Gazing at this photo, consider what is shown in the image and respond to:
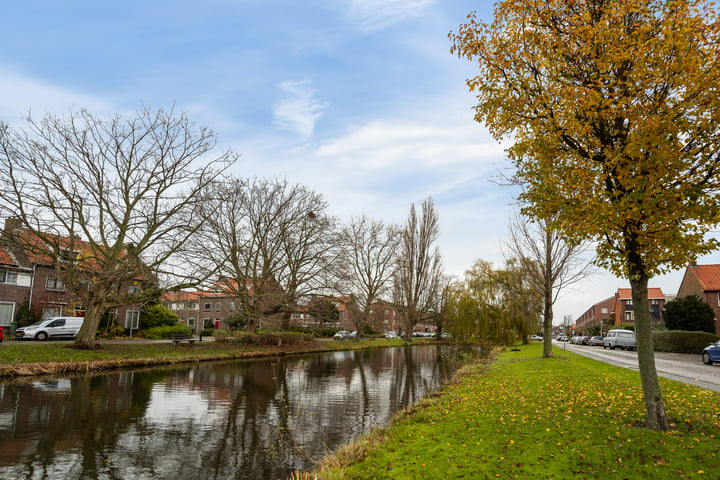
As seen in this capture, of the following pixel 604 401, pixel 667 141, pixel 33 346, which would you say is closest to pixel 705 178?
pixel 667 141

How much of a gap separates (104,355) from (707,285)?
172 feet

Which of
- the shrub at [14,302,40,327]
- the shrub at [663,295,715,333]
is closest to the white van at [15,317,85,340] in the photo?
the shrub at [14,302,40,327]

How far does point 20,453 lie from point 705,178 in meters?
12.4

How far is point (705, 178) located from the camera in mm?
6574

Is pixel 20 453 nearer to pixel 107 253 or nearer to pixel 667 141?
pixel 667 141

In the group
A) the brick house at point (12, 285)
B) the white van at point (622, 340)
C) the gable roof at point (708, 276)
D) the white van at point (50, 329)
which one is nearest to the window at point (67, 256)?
the white van at point (50, 329)

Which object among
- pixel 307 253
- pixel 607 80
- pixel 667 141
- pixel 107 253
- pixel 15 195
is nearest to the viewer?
pixel 667 141

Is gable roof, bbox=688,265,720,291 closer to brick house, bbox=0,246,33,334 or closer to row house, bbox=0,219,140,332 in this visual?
row house, bbox=0,219,140,332

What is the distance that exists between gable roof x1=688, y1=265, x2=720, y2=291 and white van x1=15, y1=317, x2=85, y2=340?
184 feet

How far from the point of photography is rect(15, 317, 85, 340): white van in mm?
28802

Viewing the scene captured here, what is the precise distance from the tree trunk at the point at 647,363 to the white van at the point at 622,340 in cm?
3883

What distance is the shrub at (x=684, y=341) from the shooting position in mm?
32250

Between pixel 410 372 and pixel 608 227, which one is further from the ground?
pixel 608 227

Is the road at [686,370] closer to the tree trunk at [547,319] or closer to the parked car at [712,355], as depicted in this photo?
the parked car at [712,355]
